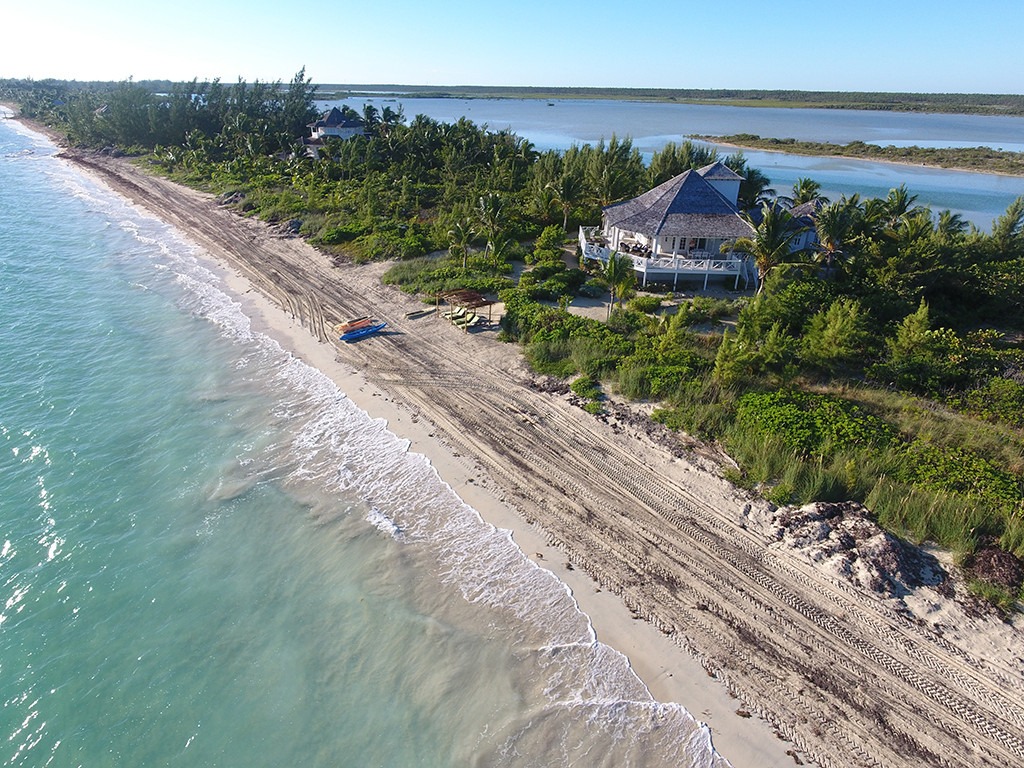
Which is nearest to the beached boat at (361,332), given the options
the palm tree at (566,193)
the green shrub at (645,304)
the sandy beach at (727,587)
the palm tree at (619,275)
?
the sandy beach at (727,587)

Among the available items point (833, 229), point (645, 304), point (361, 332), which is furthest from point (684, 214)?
point (361, 332)

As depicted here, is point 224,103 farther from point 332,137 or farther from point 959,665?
point 959,665

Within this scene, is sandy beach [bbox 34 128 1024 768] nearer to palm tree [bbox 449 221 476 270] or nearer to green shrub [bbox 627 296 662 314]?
green shrub [bbox 627 296 662 314]

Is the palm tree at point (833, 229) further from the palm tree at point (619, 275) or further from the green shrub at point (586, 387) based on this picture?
the green shrub at point (586, 387)

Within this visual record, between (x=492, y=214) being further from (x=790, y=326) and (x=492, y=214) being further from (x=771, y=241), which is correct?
(x=790, y=326)

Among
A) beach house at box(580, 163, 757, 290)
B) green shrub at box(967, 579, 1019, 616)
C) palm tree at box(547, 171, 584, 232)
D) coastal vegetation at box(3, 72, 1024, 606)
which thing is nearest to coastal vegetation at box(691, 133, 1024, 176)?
coastal vegetation at box(3, 72, 1024, 606)
